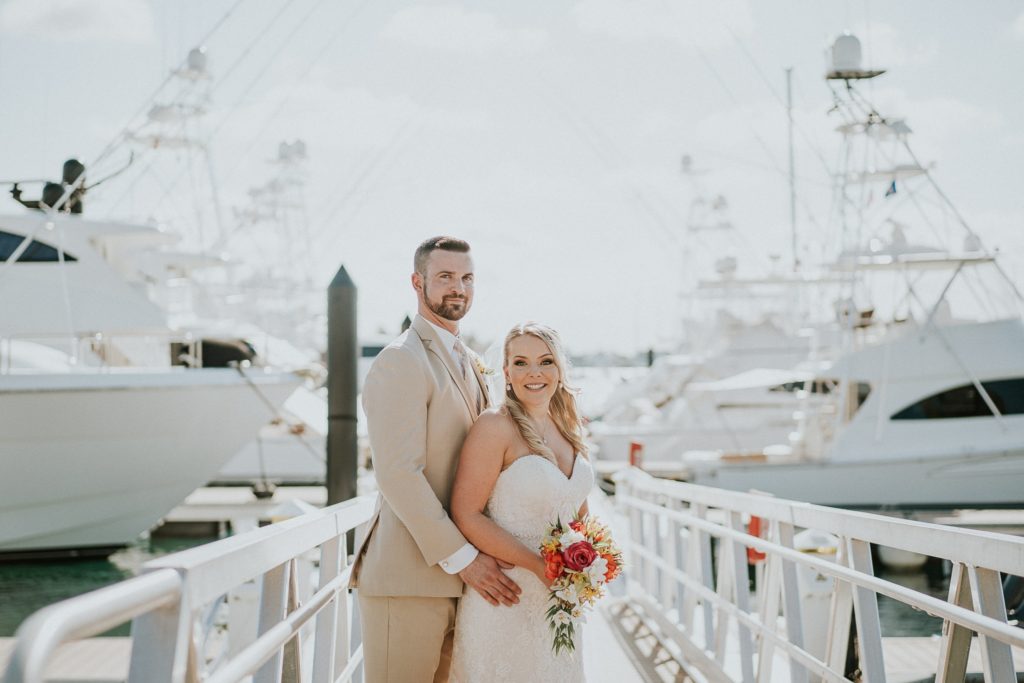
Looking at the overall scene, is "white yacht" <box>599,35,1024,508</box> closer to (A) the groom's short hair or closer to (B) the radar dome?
(B) the radar dome

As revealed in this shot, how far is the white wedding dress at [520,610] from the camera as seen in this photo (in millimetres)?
3422

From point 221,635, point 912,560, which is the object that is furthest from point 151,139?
point 912,560

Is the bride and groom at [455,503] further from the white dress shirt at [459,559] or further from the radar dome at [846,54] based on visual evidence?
the radar dome at [846,54]

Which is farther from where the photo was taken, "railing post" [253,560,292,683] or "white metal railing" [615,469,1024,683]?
"railing post" [253,560,292,683]

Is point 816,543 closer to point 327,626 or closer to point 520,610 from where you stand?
point 327,626

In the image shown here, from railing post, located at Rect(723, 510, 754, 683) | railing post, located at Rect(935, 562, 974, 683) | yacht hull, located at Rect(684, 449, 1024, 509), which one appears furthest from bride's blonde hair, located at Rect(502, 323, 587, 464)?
yacht hull, located at Rect(684, 449, 1024, 509)

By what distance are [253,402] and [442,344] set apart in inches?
567

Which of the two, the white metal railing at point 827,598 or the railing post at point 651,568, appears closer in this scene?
the white metal railing at point 827,598

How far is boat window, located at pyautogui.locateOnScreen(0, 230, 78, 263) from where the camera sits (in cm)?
1684

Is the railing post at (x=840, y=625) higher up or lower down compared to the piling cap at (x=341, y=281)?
lower down

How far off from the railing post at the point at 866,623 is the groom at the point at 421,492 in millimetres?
1178

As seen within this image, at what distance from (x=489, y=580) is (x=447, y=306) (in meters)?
0.91

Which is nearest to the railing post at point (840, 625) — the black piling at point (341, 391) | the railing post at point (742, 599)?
the railing post at point (742, 599)

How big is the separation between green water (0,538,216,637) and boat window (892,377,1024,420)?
14.1 metres
